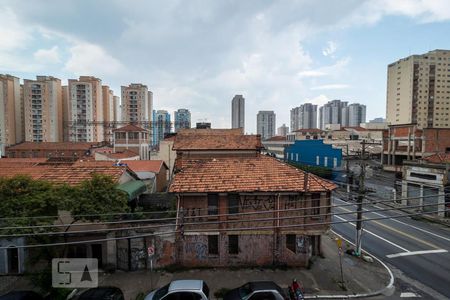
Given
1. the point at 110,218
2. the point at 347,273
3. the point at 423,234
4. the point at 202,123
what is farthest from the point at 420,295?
the point at 202,123

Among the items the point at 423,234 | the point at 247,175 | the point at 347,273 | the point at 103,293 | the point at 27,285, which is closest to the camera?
the point at 103,293

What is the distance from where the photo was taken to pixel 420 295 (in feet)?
48.5

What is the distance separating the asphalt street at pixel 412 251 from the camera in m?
15.6

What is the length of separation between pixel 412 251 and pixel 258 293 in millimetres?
15006

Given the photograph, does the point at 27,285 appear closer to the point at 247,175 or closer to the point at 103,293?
the point at 103,293

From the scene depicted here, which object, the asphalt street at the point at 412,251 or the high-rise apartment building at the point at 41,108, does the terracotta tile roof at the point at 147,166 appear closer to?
the asphalt street at the point at 412,251

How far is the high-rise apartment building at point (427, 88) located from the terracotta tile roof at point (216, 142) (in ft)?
294

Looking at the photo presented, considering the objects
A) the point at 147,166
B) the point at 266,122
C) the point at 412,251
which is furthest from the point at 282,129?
the point at 412,251

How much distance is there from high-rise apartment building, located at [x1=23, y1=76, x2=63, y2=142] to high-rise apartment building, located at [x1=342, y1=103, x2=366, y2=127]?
138612mm

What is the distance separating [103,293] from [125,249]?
15.8 ft

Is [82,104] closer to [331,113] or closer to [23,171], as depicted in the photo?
[23,171]

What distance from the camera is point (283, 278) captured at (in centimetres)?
1645

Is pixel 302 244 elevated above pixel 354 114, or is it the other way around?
pixel 354 114

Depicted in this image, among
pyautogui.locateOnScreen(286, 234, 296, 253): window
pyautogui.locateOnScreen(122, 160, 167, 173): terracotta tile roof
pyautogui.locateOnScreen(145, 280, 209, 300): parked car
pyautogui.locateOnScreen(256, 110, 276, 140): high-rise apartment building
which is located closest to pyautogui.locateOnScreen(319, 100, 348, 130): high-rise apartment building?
pyautogui.locateOnScreen(256, 110, 276, 140): high-rise apartment building
